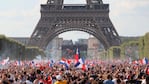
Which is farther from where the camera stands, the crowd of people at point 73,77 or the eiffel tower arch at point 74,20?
the eiffel tower arch at point 74,20

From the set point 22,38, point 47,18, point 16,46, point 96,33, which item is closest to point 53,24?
point 47,18

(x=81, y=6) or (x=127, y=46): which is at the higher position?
(x=81, y=6)

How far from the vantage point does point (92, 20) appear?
9512cm

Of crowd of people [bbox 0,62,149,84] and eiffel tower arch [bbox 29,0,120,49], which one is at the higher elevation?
crowd of people [bbox 0,62,149,84]

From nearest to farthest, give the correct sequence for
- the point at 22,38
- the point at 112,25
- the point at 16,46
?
the point at 16,46 < the point at 112,25 < the point at 22,38

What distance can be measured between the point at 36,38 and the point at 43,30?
1.73 metres

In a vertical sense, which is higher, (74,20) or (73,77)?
(73,77)

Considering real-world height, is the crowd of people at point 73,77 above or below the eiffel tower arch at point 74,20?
above

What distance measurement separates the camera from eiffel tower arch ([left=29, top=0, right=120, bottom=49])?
93562mm

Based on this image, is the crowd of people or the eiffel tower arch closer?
the crowd of people

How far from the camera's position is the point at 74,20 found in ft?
323

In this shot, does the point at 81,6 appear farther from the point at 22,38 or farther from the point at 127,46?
the point at 22,38

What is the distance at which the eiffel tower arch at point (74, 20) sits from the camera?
→ 93.6 meters

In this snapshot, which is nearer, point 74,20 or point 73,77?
point 73,77
